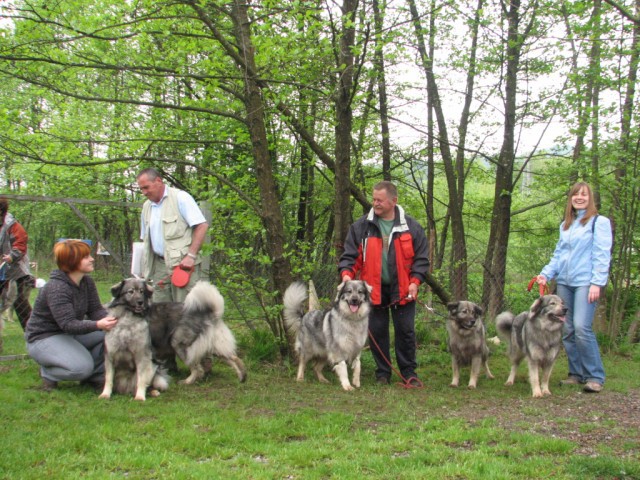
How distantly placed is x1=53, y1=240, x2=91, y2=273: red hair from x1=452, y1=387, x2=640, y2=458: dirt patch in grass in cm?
348

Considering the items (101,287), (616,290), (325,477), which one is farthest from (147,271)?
(101,287)

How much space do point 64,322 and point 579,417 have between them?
431 centimetres

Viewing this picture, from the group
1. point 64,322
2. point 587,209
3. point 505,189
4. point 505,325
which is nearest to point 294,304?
point 64,322

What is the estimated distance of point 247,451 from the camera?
3.33m

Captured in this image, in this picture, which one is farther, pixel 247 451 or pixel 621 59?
pixel 621 59

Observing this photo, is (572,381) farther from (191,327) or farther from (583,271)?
(191,327)

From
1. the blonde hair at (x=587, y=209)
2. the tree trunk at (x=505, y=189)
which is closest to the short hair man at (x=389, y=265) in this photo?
the blonde hair at (x=587, y=209)

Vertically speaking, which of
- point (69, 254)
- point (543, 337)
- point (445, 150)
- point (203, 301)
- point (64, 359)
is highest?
point (445, 150)

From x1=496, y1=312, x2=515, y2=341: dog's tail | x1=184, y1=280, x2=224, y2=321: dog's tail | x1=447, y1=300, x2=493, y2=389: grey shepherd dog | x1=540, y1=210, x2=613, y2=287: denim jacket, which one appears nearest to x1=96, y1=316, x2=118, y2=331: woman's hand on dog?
x1=184, y1=280, x2=224, y2=321: dog's tail

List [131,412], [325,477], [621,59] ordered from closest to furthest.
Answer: [325,477] < [131,412] < [621,59]

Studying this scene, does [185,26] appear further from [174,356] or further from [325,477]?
[325,477]

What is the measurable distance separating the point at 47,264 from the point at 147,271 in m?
15.1

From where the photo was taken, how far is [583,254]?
16.8 feet

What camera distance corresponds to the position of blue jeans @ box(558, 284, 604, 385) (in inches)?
201
